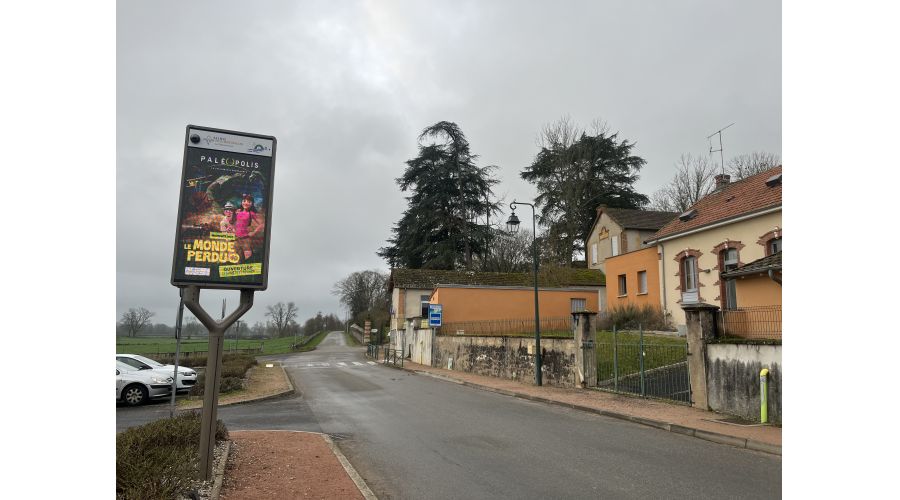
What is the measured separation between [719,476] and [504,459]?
276cm

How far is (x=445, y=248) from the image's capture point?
43.7 metres

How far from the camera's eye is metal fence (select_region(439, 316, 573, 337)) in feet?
81.8

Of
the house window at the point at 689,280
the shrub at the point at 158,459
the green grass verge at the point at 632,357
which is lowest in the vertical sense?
the green grass verge at the point at 632,357

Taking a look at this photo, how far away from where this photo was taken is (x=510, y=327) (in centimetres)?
2875

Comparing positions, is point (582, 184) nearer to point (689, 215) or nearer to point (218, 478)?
point (689, 215)

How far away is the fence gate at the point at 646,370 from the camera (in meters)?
13.9

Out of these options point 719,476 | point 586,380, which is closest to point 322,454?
point 719,476

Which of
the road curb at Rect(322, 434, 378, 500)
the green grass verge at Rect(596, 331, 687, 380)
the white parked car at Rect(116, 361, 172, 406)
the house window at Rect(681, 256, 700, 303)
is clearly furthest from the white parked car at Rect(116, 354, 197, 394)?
the house window at Rect(681, 256, 700, 303)

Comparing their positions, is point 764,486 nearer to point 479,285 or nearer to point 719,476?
point 719,476

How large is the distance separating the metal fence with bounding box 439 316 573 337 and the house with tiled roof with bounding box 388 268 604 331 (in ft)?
4.70

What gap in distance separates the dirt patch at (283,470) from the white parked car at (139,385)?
790cm

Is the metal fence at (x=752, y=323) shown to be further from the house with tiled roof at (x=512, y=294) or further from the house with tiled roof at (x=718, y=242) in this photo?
the house with tiled roof at (x=512, y=294)

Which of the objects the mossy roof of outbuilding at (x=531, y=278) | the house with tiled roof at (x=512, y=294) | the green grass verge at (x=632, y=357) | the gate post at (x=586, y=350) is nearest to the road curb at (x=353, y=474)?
the green grass verge at (x=632, y=357)

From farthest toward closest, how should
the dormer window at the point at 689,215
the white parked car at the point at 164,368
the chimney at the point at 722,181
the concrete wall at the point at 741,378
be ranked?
the chimney at the point at 722,181 < the dormer window at the point at 689,215 < the white parked car at the point at 164,368 < the concrete wall at the point at 741,378
